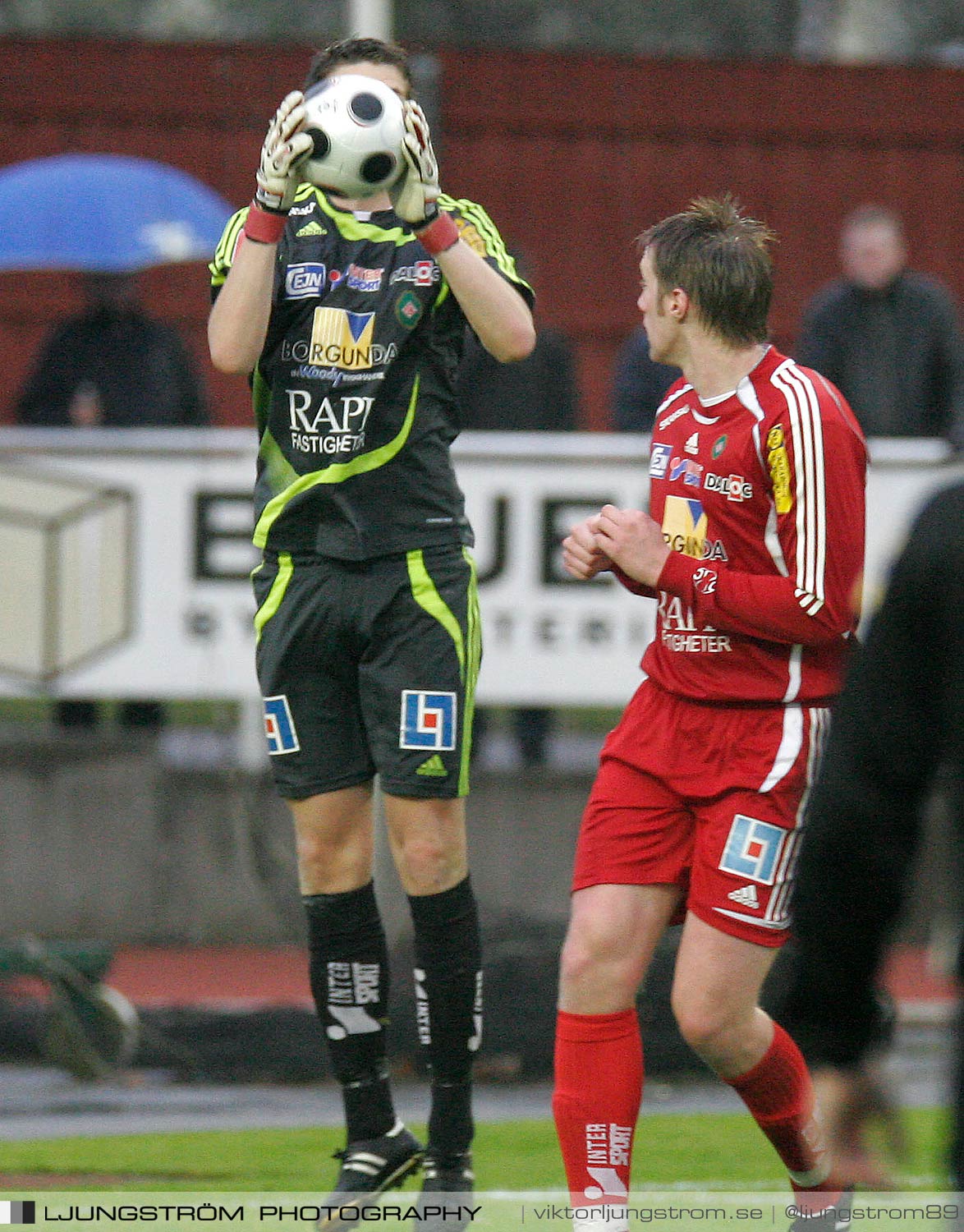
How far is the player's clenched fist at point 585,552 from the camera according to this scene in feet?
14.7

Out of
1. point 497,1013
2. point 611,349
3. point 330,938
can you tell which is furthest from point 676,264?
point 611,349

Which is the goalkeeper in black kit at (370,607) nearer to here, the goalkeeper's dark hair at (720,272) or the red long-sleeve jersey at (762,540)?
the goalkeeper's dark hair at (720,272)

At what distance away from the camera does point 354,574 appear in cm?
478

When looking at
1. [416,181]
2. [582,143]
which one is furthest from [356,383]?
[582,143]

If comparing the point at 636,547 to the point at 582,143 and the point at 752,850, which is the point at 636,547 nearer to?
the point at 752,850

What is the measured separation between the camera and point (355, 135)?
4.42 metres

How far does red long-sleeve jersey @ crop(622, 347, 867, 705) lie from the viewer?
4367mm

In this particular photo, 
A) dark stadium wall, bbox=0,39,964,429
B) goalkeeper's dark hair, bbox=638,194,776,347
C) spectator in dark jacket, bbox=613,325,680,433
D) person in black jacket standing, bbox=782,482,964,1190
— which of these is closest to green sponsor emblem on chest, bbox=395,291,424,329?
goalkeeper's dark hair, bbox=638,194,776,347

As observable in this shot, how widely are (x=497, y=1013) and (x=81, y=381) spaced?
3867 mm

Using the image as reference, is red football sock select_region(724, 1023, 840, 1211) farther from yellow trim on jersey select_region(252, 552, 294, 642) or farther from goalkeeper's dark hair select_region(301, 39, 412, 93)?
goalkeeper's dark hair select_region(301, 39, 412, 93)

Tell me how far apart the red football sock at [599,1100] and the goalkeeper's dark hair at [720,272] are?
4.66 ft

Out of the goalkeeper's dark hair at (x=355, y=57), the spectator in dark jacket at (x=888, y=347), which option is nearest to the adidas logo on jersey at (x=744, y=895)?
the goalkeeper's dark hair at (x=355, y=57)

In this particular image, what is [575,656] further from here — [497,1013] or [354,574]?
[354,574]

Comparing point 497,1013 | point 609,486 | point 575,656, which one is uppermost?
point 609,486
